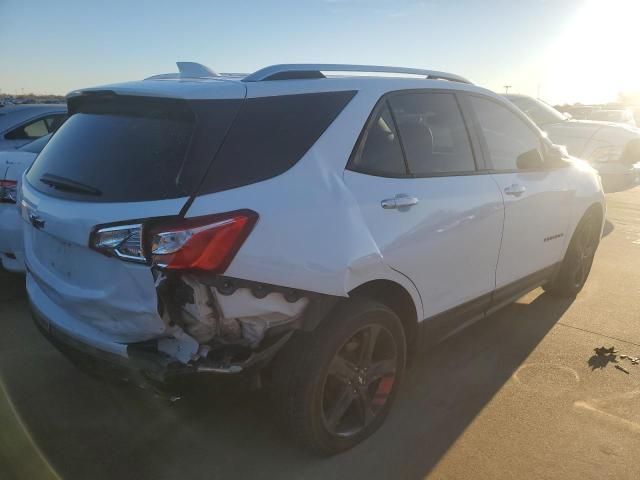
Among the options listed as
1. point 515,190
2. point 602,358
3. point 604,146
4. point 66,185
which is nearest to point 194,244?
point 66,185

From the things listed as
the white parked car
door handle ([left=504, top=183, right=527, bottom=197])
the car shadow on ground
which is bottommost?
the white parked car

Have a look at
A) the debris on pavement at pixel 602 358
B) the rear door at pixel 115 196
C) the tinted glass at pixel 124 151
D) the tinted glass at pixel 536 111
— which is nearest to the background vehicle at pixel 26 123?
the tinted glass at pixel 124 151

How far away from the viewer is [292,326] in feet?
7.71

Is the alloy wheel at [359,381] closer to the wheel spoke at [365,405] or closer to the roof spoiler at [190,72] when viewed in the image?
the wheel spoke at [365,405]

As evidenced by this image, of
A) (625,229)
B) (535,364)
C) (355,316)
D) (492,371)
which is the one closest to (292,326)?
(355,316)

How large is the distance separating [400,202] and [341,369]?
2.82ft

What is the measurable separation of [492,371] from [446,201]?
129 cm

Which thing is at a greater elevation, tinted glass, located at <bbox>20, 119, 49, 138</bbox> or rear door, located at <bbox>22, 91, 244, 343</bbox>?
rear door, located at <bbox>22, 91, 244, 343</bbox>

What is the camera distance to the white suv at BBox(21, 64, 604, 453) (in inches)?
84.5

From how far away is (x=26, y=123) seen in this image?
741 centimetres

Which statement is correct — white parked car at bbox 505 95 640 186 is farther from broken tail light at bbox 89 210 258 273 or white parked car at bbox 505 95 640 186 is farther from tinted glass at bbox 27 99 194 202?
broken tail light at bbox 89 210 258 273

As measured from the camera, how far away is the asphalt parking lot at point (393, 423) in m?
2.61

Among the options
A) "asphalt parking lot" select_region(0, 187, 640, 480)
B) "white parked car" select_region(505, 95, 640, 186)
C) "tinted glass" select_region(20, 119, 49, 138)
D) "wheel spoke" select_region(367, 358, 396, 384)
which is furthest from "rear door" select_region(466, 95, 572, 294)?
"white parked car" select_region(505, 95, 640, 186)

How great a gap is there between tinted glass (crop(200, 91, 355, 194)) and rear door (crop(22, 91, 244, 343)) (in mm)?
57
